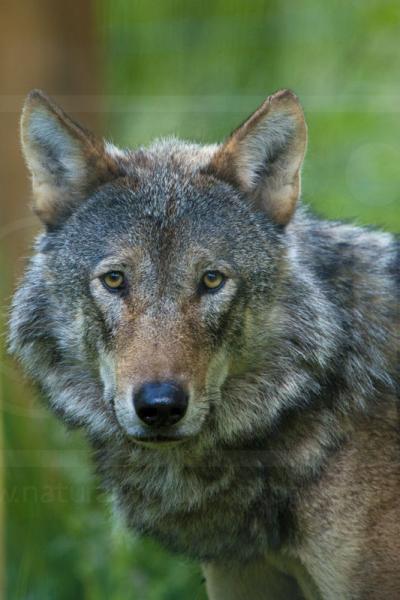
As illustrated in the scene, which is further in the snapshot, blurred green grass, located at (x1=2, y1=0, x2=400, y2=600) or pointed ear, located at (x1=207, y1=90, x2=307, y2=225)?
blurred green grass, located at (x1=2, y1=0, x2=400, y2=600)

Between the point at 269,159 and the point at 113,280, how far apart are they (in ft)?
2.97

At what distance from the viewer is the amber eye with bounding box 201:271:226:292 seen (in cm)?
420

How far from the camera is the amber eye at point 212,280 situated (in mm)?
4203

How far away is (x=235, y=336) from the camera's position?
14.1 ft

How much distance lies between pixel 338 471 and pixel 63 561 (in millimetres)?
2435

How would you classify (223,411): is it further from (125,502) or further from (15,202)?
(15,202)

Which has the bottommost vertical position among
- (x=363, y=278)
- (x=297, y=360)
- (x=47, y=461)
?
(x=47, y=461)

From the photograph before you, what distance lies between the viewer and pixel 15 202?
7.71 m

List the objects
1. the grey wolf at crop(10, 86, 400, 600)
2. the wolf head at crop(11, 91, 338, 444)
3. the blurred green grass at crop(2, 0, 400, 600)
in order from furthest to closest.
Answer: the blurred green grass at crop(2, 0, 400, 600) → the grey wolf at crop(10, 86, 400, 600) → the wolf head at crop(11, 91, 338, 444)

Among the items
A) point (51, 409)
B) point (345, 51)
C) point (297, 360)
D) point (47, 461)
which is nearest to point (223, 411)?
point (297, 360)

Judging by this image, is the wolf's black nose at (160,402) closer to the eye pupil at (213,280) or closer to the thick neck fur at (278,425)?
the eye pupil at (213,280)

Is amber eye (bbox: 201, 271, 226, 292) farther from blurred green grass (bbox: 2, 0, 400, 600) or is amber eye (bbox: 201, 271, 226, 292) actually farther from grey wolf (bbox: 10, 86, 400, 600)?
blurred green grass (bbox: 2, 0, 400, 600)

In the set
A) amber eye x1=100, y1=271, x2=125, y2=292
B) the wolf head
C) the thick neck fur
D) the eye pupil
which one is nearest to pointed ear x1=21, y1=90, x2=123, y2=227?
the wolf head

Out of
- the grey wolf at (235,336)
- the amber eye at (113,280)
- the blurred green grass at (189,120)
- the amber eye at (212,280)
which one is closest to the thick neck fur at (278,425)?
the grey wolf at (235,336)
